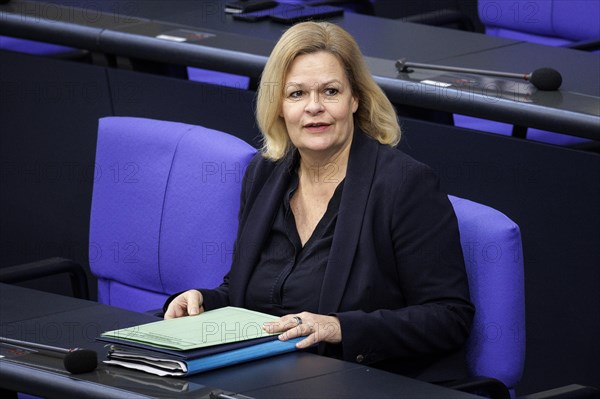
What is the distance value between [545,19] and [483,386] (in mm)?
2433

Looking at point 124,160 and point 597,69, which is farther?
point 597,69

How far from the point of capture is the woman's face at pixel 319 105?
105 inches

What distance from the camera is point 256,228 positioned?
2.76 meters

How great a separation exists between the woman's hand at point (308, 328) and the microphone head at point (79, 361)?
0.32 metres

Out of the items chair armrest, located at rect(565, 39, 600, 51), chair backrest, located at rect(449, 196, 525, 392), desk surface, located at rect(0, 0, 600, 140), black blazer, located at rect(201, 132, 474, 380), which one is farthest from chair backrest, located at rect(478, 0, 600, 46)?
chair backrest, located at rect(449, 196, 525, 392)

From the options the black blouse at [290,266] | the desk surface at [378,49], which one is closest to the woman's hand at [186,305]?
the black blouse at [290,266]

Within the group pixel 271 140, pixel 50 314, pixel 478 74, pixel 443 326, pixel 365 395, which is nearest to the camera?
pixel 365 395

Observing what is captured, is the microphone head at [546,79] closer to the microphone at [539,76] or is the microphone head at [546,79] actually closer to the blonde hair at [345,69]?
the microphone at [539,76]

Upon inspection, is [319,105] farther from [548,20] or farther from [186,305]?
[548,20]

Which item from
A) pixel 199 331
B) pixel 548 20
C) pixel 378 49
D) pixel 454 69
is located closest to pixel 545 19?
pixel 548 20

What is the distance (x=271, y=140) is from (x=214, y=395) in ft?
3.01

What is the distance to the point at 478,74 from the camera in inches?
137

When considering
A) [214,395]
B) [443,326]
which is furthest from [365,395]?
[443,326]

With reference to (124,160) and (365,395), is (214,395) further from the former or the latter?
(124,160)
